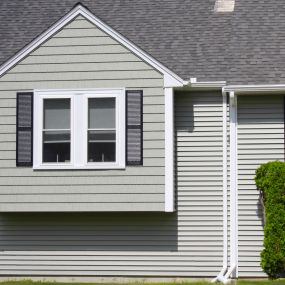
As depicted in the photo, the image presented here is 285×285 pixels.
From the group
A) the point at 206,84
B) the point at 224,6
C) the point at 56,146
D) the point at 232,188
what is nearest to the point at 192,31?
the point at 224,6

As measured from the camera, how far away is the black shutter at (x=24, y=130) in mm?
17156

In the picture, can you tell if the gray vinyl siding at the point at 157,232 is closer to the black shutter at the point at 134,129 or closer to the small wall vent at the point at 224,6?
the black shutter at the point at 134,129

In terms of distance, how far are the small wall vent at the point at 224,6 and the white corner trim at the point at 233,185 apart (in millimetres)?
3204

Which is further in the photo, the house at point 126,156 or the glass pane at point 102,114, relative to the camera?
the glass pane at point 102,114

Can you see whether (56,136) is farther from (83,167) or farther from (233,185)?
(233,185)

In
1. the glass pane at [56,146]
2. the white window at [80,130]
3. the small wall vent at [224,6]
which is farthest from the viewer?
the small wall vent at [224,6]

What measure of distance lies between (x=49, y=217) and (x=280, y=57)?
227 inches

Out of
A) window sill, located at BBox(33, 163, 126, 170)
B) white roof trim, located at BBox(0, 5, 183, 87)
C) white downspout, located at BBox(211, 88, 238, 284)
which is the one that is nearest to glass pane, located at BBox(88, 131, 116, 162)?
A: window sill, located at BBox(33, 163, 126, 170)

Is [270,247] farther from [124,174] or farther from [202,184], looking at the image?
[124,174]

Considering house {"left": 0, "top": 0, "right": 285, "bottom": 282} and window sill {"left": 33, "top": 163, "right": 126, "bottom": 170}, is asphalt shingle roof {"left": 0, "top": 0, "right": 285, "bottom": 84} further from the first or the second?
window sill {"left": 33, "top": 163, "right": 126, "bottom": 170}

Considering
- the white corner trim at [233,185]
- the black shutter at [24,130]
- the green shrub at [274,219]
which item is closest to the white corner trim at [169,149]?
the white corner trim at [233,185]

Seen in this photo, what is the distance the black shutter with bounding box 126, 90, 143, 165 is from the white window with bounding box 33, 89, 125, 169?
10 centimetres

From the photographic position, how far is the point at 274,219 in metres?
16.5

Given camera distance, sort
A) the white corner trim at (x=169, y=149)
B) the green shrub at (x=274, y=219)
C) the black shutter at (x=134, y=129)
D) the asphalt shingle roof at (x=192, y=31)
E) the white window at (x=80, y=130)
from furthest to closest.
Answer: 1. the asphalt shingle roof at (x=192, y=31)
2. the white window at (x=80, y=130)
3. the black shutter at (x=134, y=129)
4. the white corner trim at (x=169, y=149)
5. the green shrub at (x=274, y=219)
